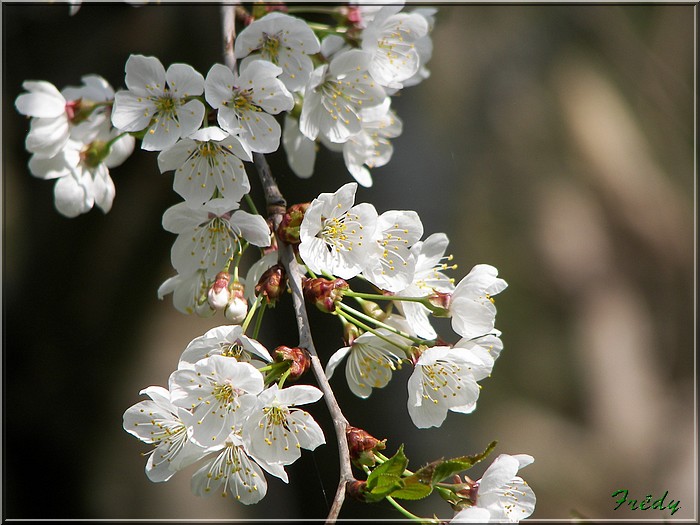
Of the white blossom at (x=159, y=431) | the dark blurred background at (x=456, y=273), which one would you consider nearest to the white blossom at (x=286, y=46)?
the white blossom at (x=159, y=431)

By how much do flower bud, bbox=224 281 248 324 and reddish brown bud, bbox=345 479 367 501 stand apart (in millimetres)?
321

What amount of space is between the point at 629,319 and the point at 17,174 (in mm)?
3139

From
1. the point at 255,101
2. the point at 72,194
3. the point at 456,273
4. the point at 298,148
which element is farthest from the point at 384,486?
the point at 456,273

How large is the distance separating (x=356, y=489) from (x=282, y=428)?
0.50 ft

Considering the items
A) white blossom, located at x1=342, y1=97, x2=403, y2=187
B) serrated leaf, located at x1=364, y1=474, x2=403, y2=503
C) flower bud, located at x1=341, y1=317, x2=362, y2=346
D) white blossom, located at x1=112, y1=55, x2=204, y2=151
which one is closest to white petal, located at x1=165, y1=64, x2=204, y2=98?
white blossom, located at x1=112, y1=55, x2=204, y2=151

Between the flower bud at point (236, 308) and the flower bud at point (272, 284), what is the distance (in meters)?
0.03

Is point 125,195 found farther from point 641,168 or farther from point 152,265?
point 641,168

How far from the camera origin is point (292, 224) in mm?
1057

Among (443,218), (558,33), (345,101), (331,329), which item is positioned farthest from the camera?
(558,33)

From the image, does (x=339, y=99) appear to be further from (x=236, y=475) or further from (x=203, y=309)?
(x=236, y=475)

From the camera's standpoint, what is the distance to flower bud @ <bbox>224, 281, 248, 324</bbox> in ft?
3.38

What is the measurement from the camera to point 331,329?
2168 mm

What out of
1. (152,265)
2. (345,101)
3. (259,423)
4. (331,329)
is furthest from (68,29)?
(259,423)

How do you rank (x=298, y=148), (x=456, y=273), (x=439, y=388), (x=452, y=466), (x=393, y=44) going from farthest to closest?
(x=456, y=273)
(x=298, y=148)
(x=393, y=44)
(x=439, y=388)
(x=452, y=466)
